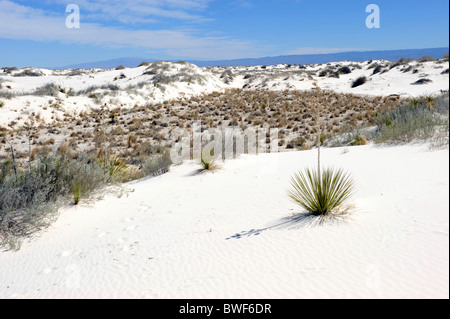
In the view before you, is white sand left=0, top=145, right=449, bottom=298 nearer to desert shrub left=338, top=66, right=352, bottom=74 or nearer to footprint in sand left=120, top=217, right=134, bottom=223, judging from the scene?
footprint in sand left=120, top=217, right=134, bottom=223

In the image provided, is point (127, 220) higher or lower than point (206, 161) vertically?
lower

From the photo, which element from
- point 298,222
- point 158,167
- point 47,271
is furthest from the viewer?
point 158,167

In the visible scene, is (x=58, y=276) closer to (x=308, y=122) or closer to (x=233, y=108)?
(x=308, y=122)

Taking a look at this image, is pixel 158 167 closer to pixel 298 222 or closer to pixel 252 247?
pixel 298 222

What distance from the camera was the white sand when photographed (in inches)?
112

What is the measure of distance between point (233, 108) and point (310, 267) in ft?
67.2

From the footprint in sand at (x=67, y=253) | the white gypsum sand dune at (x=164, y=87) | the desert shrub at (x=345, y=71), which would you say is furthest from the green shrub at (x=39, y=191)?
the desert shrub at (x=345, y=71)

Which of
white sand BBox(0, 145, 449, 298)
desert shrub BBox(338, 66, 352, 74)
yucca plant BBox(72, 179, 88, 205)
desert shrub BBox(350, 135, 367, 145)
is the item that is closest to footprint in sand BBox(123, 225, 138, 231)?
white sand BBox(0, 145, 449, 298)

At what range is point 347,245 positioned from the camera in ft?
11.0

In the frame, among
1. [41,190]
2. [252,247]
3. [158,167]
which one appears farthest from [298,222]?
[158,167]

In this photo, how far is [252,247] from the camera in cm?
384

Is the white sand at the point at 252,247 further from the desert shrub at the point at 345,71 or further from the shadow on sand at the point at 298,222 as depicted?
the desert shrub at the point at 345,71

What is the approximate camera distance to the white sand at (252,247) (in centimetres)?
285

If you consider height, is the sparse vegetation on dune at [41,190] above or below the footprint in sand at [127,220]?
above
